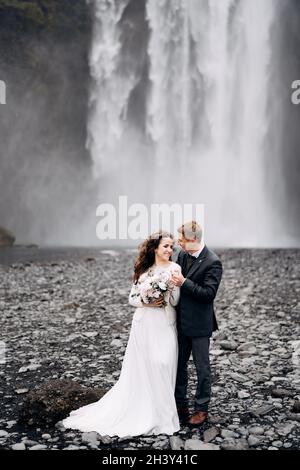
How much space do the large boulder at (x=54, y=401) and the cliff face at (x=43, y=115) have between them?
139ft

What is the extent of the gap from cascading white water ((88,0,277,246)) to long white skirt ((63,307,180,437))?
3476cm

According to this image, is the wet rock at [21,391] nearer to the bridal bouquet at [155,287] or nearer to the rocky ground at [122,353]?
the rocky ground at [122,353]

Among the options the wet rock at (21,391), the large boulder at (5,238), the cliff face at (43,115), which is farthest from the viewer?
the cliff face at (43,115)

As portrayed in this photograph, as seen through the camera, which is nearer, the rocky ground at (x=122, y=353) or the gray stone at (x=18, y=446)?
the gray stone at (x=18, y=446)

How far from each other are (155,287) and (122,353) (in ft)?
13.1

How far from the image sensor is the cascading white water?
43.0 m

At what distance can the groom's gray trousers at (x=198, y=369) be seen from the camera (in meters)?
5.70

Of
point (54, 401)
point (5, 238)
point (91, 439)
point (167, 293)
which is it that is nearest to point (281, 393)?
point (167, 293)

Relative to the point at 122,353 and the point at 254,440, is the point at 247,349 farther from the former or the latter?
the point at 254,440

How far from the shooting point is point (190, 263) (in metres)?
5.89

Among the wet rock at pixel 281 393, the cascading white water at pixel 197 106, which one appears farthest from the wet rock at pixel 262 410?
the cascading white water at pixel 197 106

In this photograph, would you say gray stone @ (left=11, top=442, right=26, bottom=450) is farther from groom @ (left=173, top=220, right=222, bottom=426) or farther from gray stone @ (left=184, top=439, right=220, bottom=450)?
groom @ (left=173, top=220, right=222, bottom=426)
